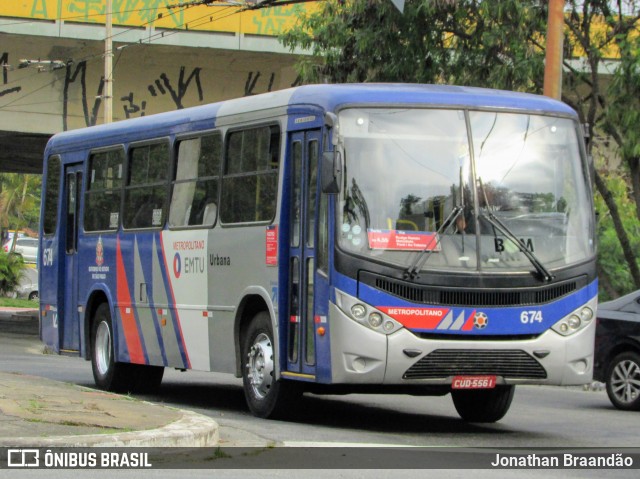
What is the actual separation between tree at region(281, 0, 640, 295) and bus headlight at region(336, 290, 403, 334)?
392 inches

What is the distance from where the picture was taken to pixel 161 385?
1869cm

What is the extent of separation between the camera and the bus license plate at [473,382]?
12133mm

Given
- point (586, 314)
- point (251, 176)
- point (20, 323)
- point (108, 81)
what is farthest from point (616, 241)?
point (586, 314)

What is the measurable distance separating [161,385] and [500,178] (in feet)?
24.7

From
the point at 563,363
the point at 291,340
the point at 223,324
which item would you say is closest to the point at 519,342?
the point at 563,363

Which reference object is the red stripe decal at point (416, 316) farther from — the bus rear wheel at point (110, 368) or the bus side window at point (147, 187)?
the bus rear wheel at point (110, 368)

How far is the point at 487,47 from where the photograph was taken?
22.4m

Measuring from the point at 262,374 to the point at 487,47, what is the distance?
10421mm

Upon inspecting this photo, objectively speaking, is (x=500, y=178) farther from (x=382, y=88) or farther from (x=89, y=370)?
(x=89, y=370)

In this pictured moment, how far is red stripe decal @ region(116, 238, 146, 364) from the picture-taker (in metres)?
16.5

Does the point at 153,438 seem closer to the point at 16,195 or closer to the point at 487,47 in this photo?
the point at 487,47

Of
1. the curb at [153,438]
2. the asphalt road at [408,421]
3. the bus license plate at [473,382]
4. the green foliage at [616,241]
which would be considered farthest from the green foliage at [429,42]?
the curb at [153,438]

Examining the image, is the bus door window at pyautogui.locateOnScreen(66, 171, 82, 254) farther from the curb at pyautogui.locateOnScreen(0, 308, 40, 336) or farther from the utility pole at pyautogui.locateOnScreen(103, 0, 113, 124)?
the curb at pyautogui.locateOnScreen(0, 308, 40, 336)

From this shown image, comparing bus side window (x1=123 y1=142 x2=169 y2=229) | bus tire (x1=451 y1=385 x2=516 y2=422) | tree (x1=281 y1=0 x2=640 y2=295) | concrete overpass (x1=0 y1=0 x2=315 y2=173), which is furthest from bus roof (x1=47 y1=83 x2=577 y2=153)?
concrete overpass (x1=0 y1=0 x2=315 y2=173)
